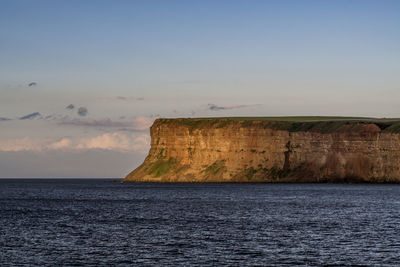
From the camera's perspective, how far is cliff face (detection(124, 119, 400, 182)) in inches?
6125

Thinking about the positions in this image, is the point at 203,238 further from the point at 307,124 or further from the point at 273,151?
the point at 307,124

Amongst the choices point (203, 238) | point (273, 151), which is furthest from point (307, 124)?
point (203, 238)

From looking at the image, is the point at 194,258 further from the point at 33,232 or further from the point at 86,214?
the point at 86,214

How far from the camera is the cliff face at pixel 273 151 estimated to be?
156 meters

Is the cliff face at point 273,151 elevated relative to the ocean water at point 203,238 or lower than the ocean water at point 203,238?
elevated

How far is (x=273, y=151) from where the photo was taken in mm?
169125

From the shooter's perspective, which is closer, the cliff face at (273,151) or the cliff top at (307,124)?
the cliff face at (273,151)

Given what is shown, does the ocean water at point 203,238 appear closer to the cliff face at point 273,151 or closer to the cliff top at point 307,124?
the cliff face at point 273,151

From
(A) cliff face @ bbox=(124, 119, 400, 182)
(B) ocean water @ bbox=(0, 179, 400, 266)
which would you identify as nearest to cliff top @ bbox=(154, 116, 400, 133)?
(A) cliff face @ bbox=(124, 119, 400, 182)

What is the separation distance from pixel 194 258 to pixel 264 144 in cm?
13447

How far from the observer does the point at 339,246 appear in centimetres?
4284

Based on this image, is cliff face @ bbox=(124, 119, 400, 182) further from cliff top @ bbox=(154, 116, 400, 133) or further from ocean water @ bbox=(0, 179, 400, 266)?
ocean water @ bbox=(0, 179, 400, 266)

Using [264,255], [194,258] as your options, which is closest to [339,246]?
[264,255]

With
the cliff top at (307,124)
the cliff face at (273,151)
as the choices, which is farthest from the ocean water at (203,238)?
the cliff top at (307,124)
